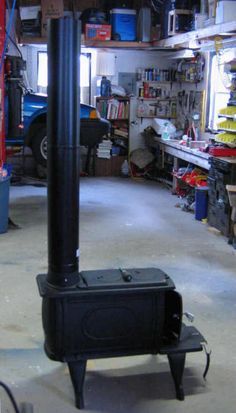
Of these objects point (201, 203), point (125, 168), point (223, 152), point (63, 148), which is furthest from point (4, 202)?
point (125, 168)

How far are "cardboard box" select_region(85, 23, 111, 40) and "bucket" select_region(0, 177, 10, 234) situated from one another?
4.04 m

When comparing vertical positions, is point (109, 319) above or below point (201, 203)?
above

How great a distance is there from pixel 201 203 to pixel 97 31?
386 centimetres

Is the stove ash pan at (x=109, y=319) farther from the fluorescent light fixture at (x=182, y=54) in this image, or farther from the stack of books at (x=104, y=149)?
the stack of books at (x=104, y=149)

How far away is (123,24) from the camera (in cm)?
882

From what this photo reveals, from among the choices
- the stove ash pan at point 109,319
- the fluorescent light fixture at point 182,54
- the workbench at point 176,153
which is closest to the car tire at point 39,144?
the workbench at point 176,153

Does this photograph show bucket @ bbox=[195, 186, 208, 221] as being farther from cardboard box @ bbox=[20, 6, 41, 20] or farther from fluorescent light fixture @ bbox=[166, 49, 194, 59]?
cardboard box @ bbox=[20, 6, 41, 20]

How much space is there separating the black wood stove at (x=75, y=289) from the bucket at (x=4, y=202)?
2.87m

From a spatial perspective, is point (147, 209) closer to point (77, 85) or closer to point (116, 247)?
point (116, 247)

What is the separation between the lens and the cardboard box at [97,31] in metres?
8.61

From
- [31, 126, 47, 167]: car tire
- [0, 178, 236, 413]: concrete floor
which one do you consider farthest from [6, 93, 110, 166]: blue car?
[0, 178, 236, 413]: concrete floor

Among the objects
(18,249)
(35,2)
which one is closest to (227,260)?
(18,249)

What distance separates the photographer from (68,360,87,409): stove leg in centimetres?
257

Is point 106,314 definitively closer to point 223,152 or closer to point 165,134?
point 223,152
